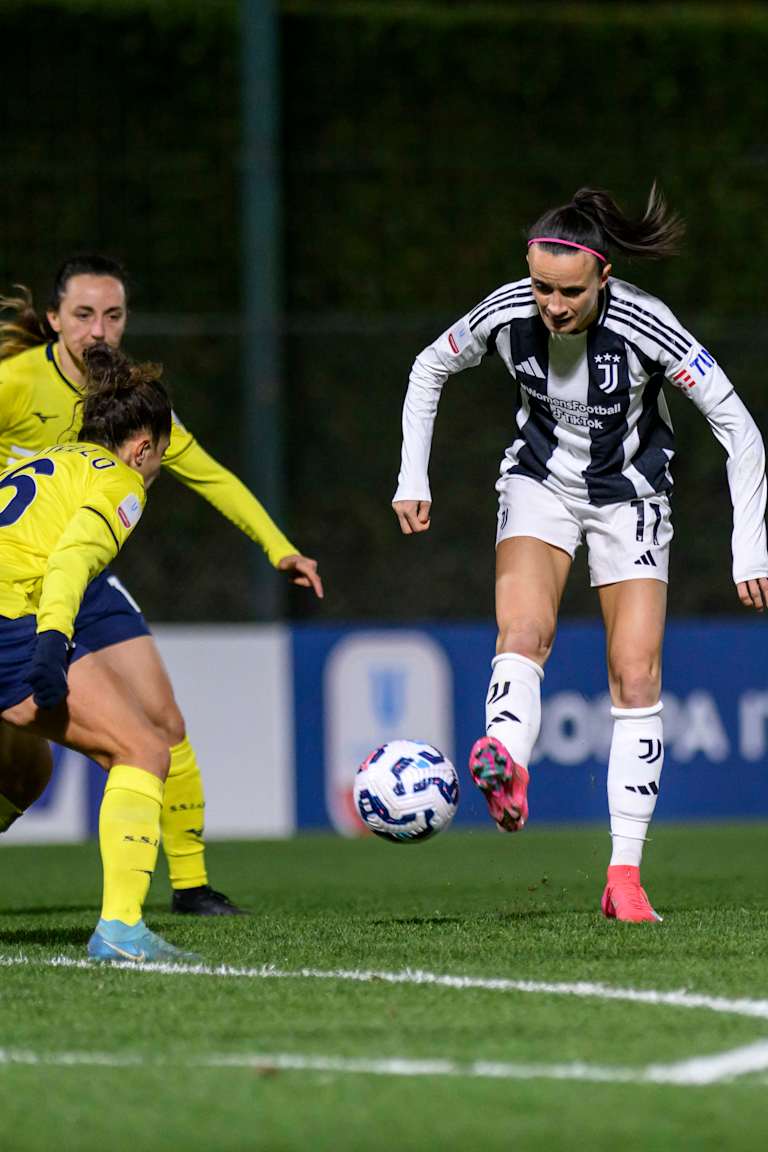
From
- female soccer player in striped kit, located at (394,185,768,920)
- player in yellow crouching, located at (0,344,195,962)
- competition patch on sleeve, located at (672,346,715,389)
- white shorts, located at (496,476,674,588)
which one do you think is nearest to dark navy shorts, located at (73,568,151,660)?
player in yellow crouching, located at (0,344,195,962)

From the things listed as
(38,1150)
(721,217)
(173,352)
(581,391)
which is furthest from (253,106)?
(38,1150)

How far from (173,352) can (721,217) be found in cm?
441

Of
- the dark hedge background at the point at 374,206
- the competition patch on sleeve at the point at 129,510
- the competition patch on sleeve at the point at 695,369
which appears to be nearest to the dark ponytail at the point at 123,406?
the competition patch on sleeve at the point at 129,510

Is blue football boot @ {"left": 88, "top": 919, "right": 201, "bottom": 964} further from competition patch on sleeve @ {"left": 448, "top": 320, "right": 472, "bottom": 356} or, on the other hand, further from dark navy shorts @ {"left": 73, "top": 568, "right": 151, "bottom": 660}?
competition patch on sleeve @ {"left": 448, "top": 320, "right": 472, "bottom": 356}

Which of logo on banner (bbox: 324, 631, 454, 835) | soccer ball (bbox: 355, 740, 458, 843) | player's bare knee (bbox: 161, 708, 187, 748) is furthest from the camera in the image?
logo on banner (bbox: 324, 631, 454, 835)

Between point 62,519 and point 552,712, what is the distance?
607cm

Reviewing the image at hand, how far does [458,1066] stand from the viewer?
135 inches

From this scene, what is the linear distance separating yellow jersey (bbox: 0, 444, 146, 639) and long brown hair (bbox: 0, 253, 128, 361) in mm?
1239

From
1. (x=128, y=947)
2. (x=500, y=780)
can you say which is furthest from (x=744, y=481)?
(x=128, y=947)

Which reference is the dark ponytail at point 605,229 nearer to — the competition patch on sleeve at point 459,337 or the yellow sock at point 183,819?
the competition patch on sleeve at point 459,337

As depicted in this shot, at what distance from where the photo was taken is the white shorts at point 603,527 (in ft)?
18.7

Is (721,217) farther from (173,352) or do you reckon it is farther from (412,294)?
(173,352)

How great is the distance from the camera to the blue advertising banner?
10.7 m

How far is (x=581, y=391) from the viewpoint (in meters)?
5.61
